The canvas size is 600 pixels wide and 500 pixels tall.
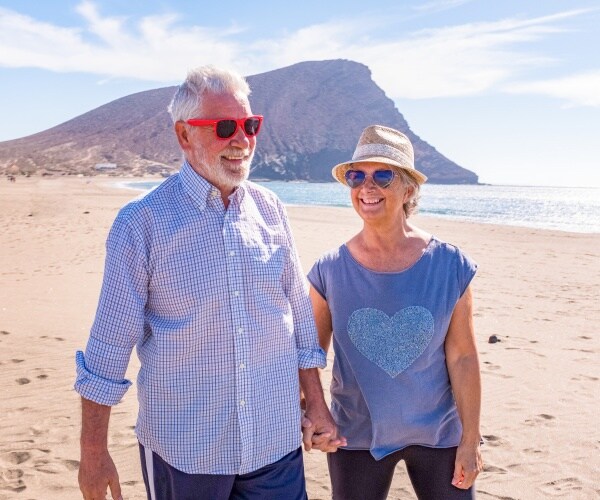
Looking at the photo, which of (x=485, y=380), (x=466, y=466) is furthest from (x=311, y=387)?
(x=485, y=380)

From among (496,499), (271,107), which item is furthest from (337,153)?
(496,499)

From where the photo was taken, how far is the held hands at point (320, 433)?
233cm

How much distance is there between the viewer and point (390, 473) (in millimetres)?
2465

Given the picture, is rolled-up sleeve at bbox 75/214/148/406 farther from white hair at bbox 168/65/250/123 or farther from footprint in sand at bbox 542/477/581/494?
footprint in sand at bbox 542/477/581/494

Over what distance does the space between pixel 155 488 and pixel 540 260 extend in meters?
14.7

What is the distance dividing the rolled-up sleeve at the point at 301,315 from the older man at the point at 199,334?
100mm

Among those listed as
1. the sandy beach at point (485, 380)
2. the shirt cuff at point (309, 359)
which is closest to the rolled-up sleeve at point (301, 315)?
the shirt cuff at point (309, 359)

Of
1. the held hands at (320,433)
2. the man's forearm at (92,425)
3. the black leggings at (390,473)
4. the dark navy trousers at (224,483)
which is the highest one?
the man's forearm at (92,425)

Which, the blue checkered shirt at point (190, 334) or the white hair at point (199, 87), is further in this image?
the white hair at point (199, 87)

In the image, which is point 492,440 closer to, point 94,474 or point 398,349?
point 398,349

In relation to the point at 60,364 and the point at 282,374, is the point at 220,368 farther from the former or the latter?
the point at 60,364

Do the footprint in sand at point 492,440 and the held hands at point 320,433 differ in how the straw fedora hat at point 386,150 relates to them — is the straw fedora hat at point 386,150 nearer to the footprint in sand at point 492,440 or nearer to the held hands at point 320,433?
the held hands at point 320,433

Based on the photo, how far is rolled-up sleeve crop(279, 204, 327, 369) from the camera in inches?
91.4

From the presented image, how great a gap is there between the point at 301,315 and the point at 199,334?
45 centimetres
